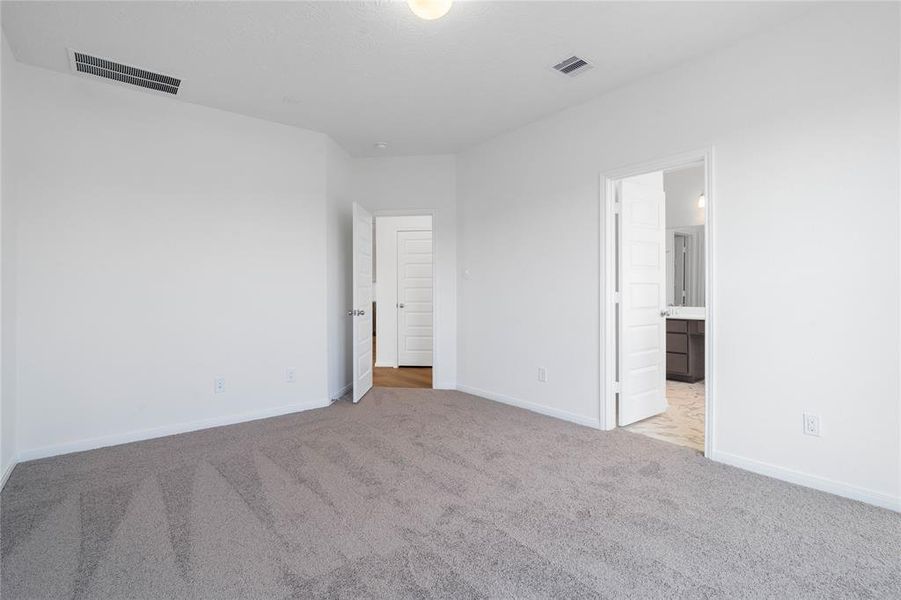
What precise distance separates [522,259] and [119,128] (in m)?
3.37

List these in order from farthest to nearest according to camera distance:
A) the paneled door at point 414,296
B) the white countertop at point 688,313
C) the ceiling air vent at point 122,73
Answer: the paneled door at point 414,296, the white countertop at point 688,313, the ceiling air vent at point 122,73

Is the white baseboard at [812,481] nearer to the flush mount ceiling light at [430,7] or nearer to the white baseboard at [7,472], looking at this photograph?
the flush mount ceiling light at [430,7]

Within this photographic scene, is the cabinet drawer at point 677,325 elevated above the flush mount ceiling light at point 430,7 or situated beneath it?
situated beneath

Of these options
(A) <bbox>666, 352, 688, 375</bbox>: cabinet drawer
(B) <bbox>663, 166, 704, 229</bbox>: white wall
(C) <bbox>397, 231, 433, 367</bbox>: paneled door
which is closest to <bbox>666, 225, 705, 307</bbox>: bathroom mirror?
(B) <bbox>663, 166, 704, 229</bbox>: white wall

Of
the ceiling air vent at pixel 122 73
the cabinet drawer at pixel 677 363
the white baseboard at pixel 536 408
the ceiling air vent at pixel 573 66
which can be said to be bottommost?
the white baseboard at pixel 536 408

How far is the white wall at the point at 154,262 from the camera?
2.90 metres

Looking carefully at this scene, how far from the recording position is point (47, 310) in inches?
115

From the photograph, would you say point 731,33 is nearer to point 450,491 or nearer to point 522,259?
point 522,259

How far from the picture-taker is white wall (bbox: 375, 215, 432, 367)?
6.54m

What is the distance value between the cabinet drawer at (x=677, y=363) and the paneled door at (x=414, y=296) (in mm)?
3234

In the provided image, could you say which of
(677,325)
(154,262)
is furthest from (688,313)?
(154,262)

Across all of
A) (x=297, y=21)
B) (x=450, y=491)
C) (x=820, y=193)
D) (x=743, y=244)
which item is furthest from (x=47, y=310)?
(x=820, y=193)

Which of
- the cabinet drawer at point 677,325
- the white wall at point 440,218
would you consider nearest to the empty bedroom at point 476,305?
the white wall at point 440,218

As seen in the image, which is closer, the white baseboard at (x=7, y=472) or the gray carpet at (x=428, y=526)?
the gray carpet at (x=428, y=526)
